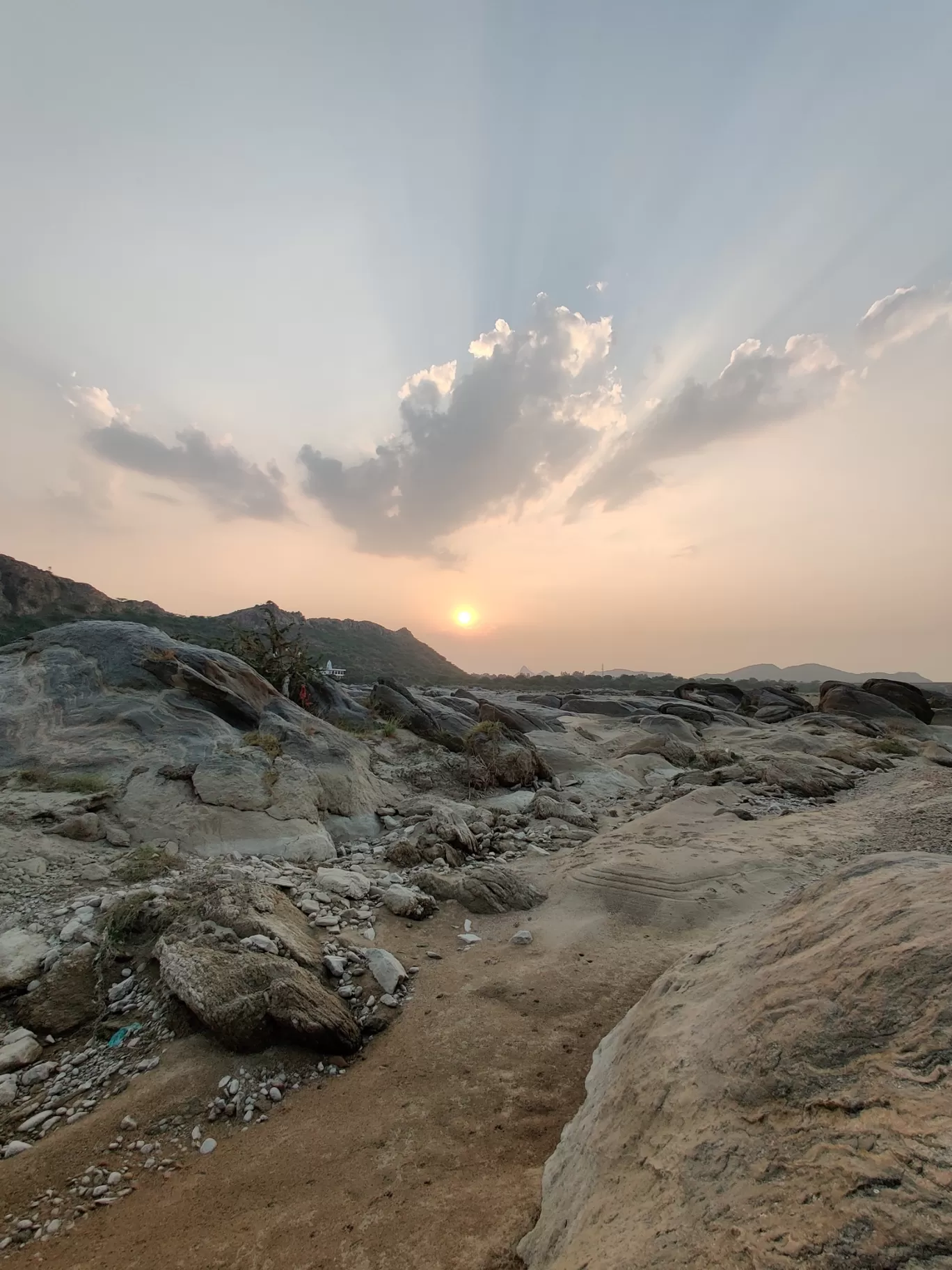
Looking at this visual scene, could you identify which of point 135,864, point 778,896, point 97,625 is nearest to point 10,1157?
point 135,864

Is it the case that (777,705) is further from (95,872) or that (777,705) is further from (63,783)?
(95,872)

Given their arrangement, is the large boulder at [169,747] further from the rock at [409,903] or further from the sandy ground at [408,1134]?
the sandy ground at [408,1134]

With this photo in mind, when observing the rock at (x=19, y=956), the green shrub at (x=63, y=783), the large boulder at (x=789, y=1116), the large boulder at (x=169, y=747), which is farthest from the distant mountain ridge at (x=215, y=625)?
the large boulder at (x=789, y=1116)

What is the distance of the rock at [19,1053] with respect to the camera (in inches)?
187

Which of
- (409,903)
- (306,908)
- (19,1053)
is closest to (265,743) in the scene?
(306,908)

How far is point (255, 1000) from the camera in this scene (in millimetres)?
5074

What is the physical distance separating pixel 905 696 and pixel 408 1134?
38.8 meters

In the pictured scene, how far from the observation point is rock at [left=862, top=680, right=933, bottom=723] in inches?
1284

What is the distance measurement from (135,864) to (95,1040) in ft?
10.3

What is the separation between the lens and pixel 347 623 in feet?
407

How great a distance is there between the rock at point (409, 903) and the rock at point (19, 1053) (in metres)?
4.06

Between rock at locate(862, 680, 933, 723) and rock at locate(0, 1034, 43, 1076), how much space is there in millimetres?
38600

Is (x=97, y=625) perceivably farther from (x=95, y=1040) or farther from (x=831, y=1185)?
(x=831, y=1185)

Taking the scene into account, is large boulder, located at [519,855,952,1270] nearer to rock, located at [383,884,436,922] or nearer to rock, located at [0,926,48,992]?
rock, located at [383,884,436,922]
